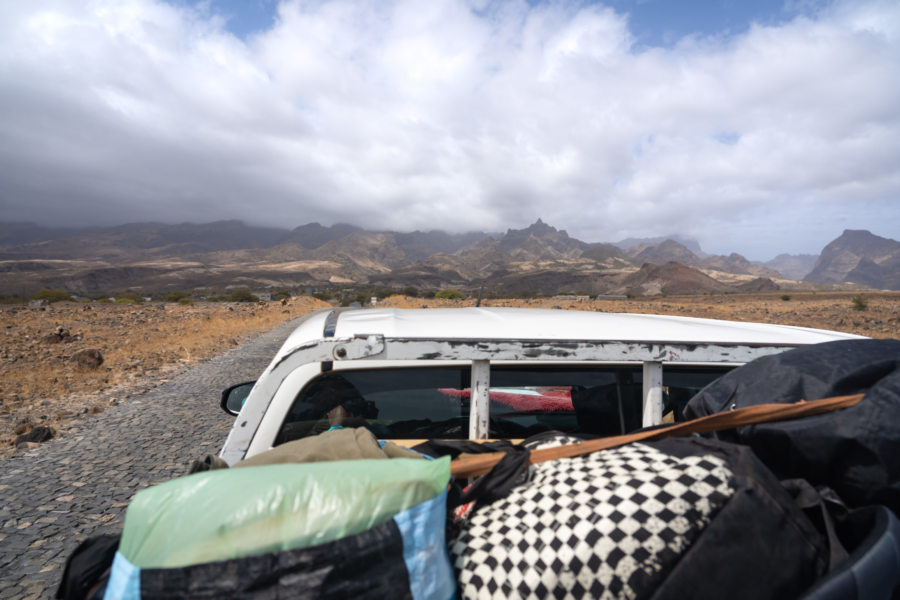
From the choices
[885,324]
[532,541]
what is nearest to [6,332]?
[532,541]

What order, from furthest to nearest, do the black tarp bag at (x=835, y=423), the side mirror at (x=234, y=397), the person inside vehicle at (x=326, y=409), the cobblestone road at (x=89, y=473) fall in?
the cobblestone road at (x=89, y=473)
the side mirror at (x=234, y=397)
the person inside vehicle at (x=326, y=409)
the black tarp bag at (x=835, y=423)

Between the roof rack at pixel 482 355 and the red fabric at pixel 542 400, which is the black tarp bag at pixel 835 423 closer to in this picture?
the roof rack at pixel 482 355

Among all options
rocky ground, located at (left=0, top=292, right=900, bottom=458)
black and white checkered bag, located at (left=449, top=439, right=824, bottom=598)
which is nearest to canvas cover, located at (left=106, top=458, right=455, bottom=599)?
black and white checkered bag, located at (left=449, top=439, right=824, bottom=598)

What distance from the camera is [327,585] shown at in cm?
101

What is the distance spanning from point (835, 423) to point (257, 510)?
1.58 meters

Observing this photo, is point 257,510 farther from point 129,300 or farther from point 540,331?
point 129,300

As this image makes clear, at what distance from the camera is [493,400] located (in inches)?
84.0


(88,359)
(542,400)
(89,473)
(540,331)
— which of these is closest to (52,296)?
(88,359)

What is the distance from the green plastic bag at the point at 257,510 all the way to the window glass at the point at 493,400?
76cm

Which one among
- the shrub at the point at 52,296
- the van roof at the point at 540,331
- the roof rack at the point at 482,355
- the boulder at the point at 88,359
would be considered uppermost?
the van roof at the point at 540,331

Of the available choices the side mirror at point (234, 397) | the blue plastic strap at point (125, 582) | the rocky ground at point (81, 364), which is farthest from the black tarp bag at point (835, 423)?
the rocky ground at point (81, 364)

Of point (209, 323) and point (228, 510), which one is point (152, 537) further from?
point (209, 323)

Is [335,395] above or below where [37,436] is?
above

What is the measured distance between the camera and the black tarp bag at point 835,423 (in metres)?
1.26
